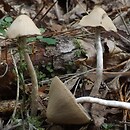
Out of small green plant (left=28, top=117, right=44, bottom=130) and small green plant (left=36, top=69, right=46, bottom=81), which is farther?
small green plant (left=36, top=69, right=46, bottom=81)

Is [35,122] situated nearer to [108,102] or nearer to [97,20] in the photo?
[108,102]

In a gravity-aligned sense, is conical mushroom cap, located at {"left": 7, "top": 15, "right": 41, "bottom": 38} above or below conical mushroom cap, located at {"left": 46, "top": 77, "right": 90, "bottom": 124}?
above

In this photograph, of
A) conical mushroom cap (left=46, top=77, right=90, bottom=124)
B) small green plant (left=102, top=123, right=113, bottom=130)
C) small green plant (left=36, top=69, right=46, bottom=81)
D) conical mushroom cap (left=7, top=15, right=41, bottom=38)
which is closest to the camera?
conical mushroom cap (left=7, top=15, right=41, bottom=38)

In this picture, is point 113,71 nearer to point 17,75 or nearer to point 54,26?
point 17,75

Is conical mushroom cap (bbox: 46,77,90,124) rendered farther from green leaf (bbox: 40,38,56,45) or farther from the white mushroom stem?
green leaf (bbox: 40,38,56,45)

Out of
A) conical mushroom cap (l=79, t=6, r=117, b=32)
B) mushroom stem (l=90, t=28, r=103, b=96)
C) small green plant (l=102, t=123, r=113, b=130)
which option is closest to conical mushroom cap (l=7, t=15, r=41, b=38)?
conical mushroom cap (l=79, t=6, r=117, b=32)

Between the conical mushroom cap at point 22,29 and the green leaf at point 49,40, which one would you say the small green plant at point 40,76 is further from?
the conical mushroom cap at point 22,29

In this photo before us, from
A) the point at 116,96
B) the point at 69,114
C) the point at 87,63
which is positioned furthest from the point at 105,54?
the point at 69,114

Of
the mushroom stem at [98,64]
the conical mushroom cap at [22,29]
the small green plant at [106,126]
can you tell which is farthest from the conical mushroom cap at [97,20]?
the small green plant at [106,126]

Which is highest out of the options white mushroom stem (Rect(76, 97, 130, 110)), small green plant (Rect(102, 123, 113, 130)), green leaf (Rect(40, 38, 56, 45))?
green leaf (Rect(40, 38, 56, 45))

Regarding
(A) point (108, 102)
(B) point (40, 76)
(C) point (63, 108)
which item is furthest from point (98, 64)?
(B) point (40, 76)
